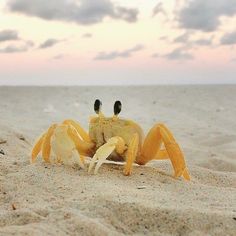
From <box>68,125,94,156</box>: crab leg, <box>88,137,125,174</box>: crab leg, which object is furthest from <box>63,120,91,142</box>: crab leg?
<box>88,137,125,174</box>: crab leg

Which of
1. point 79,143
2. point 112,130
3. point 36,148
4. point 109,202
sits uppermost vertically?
point 112,130

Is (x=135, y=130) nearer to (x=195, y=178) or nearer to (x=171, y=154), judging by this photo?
(x=171, y=154)

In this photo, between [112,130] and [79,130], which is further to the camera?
[79,130]

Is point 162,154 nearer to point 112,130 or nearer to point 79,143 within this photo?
point 112,130

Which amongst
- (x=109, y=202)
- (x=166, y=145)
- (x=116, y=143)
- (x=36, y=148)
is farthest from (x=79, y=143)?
(x=109, y=202)

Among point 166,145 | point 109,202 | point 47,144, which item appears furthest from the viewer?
point 47,144

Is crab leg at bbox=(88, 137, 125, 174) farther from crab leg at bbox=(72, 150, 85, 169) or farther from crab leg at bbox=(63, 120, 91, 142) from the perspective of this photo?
crab leg at bbox=(63, 120, 91, 142)

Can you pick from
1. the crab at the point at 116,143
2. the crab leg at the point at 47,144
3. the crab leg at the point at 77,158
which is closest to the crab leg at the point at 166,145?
the crab at the point at 116,143

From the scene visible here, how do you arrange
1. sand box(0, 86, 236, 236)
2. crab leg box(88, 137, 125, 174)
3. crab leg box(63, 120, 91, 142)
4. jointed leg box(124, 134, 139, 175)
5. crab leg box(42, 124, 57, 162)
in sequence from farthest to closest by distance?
1. crab leg box(63, 120, 91, 142)
2. crab leg box(42, 124, 57, 162)
3. jointed leg box(124, 134, 139, 175)
4. crab leg box(88, 137, 125, 174)
5. sand box(0, 86, 236, 236)

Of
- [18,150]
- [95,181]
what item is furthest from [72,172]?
[18,150]
